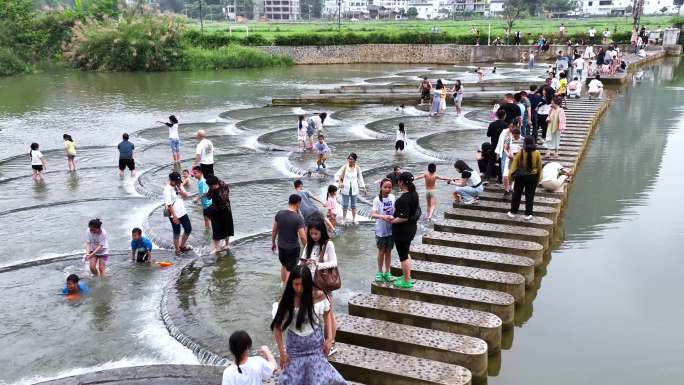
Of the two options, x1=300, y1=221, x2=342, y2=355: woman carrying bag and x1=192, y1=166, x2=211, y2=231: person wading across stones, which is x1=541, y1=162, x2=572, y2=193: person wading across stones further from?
x1=300, y1=221, x2=342, y2=355: woman carrying bag

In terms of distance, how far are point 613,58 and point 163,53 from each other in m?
33.9

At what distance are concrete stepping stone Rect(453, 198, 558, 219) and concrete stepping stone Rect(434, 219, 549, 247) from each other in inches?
33.4

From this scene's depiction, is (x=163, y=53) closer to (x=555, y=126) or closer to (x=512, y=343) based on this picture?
(x=555, y=126)

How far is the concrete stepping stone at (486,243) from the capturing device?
960 cm

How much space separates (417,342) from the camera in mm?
7016

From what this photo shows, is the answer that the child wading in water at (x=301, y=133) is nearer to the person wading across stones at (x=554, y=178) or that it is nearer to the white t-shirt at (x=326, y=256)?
the person wading across stones at (x=554, y=178)

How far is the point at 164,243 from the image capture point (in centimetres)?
1153

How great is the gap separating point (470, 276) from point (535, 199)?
406 cm

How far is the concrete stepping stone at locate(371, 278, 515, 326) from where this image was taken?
7898 millimetres

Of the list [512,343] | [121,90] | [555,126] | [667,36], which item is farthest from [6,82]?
[667,36]

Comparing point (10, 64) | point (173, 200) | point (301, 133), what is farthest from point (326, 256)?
point (10, 64)

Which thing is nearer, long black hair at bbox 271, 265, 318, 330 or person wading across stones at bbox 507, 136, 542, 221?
long black hair at bbox 271, 265, 318, 330

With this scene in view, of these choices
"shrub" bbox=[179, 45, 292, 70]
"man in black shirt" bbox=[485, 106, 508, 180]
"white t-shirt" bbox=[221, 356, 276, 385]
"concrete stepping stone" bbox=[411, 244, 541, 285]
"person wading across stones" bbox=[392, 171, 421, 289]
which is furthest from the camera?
"shrub" bbox=[179, 45, 292, 70]

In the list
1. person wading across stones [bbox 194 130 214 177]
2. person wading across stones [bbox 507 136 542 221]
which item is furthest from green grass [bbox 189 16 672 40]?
person wading across stones [bbox 507 136 542 221]
